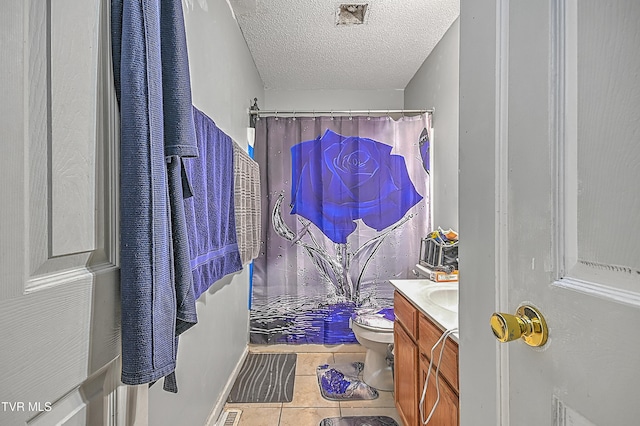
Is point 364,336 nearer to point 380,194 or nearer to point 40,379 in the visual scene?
point 380,194

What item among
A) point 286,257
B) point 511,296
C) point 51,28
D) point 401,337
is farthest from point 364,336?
point 51,28

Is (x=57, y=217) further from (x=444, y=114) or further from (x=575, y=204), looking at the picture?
(x=444, y=114)

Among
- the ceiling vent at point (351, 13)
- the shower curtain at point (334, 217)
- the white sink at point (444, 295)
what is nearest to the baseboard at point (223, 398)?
the shower curtain at point (334, 217)

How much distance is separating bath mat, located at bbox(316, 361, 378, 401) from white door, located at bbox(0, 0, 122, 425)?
1906 mm

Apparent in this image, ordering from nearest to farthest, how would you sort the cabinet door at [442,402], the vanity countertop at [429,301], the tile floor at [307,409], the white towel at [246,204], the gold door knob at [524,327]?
the gold door knob at [524,327] < the cabinet door at [442,402] < the vanity countertop at [429,301] < the tile floor at [307,409] < the white towel at [246,204]

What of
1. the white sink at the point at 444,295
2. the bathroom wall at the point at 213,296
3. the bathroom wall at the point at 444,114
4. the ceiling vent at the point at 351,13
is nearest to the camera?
the bathroom wall at the point at 213,296

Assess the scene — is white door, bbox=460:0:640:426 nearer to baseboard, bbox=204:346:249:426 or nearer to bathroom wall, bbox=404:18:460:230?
baseboard, bbox=204:346:249:426

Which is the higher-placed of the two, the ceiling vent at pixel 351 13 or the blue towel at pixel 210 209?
the ceiling vent at pixel 351 13

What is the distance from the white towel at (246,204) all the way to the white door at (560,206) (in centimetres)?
168

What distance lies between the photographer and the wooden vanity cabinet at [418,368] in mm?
1257

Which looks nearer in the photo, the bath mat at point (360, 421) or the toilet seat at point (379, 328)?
the bath mat at point (360, 421)

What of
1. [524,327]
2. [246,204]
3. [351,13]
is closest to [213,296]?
[246,204]

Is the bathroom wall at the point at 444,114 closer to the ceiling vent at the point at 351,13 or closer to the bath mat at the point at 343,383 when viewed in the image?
the ceiling vent at the point at 351,13

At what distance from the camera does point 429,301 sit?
5.67 ft
